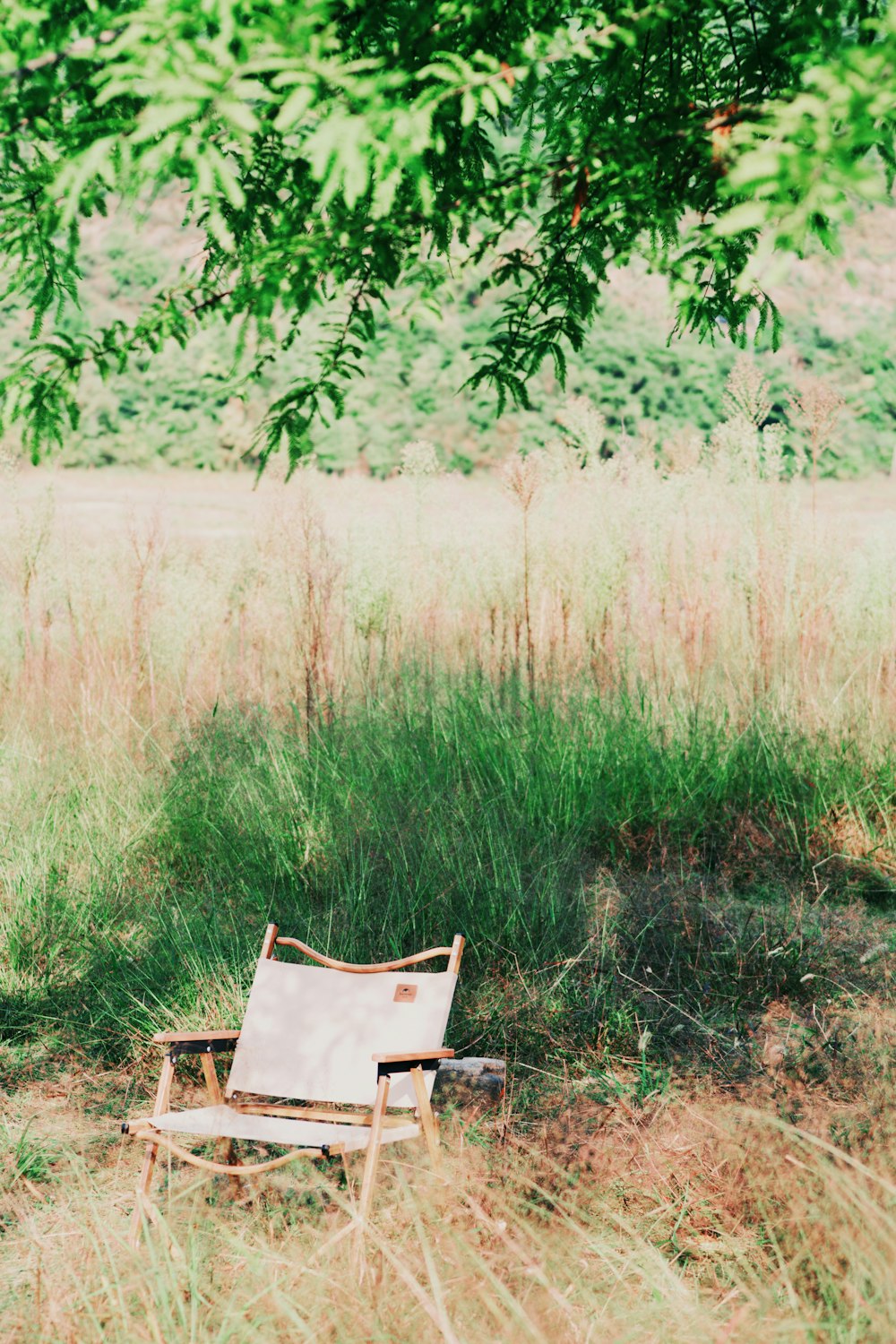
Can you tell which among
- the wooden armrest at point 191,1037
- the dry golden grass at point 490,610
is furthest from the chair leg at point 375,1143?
the dry golden grass at point 490,610

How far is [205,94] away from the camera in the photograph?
156 centimetres

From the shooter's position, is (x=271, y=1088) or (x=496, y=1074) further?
(x=496, y=1074)

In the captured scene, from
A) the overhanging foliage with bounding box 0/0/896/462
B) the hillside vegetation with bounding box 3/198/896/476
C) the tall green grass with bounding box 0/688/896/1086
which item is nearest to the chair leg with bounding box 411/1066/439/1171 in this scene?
the tall green grass with bounding box 0/688/896/1086

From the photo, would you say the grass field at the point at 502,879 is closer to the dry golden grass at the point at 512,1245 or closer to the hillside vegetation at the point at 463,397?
the dry golden grass at the point at 512,1245

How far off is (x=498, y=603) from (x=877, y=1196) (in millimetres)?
4165

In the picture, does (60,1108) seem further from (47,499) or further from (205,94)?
(47,499)

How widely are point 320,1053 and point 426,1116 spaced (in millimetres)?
458

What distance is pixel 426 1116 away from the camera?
8.70ft

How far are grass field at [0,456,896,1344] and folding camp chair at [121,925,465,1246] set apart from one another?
0.16 metres

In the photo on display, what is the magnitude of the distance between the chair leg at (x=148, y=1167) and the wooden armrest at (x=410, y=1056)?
525 millimetres

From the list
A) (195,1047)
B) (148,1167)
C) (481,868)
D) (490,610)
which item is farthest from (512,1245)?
(490,610)

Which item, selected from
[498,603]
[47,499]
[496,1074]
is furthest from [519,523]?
[496,1074]

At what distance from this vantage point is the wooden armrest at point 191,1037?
105 inches

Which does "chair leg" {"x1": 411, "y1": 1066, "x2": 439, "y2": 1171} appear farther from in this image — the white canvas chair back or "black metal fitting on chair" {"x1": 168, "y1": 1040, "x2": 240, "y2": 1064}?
"black metal fitting on chair" {"x1": 168, "y1": 1040, "x2": 240, "y2": 1064}
